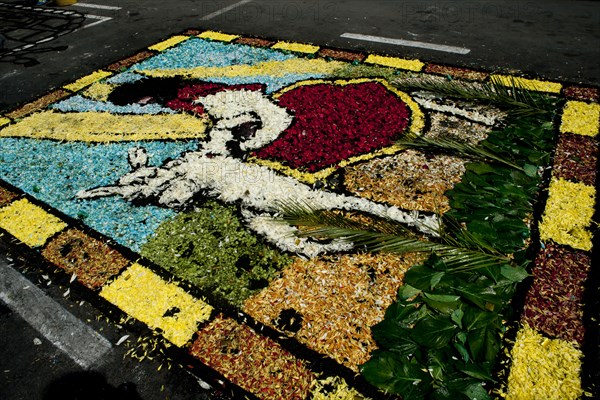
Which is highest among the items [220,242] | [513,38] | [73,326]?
[513,38]

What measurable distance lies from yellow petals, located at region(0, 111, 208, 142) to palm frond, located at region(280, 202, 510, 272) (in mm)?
2378

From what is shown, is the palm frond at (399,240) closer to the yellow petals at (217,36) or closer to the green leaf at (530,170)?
the green leaf at (530,170)

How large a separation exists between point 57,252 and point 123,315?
0.95m

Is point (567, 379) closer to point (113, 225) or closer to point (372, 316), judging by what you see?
point (372, 316)

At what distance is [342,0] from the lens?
27.3 ft

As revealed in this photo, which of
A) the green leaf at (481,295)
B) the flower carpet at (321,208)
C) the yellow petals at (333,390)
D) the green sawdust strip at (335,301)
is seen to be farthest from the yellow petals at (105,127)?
the green leaf at (481,295)

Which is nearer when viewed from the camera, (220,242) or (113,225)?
(220,242)

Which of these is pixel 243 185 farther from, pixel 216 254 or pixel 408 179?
pixel 408 179

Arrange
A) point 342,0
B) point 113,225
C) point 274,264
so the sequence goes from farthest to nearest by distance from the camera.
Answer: point 342,0 → point 113,225 → point 274,264

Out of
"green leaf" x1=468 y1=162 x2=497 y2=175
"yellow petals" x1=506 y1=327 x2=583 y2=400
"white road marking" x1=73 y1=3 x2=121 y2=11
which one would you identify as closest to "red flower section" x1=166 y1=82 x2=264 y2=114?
"green leaf" x1=468 y1=162 x2=497 y2=175

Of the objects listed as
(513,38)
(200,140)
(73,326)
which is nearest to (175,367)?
(73,326)

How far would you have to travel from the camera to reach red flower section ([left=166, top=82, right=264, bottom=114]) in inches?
190

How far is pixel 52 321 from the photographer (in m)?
2.59

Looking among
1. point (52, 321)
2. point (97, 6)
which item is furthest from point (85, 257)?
point (97, 6)
